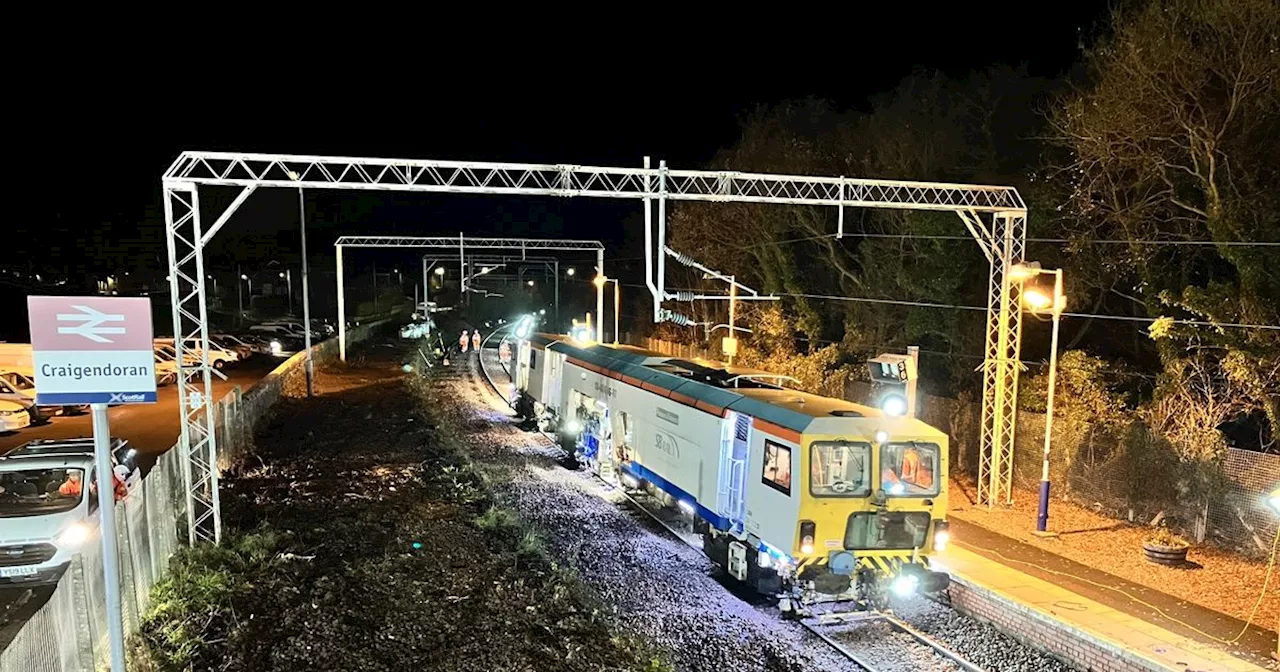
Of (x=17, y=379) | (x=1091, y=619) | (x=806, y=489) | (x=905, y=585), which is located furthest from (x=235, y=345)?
(x=1091, y=619)

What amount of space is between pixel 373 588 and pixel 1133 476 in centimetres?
1342

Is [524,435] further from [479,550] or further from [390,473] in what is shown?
[479,550]

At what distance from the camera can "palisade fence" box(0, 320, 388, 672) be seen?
5906mm

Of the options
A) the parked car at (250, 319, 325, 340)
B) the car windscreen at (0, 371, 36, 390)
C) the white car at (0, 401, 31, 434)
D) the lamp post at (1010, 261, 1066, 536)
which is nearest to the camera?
the lamp post at (1010, 261, 1066, 536)

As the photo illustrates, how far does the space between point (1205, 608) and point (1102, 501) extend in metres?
4.61

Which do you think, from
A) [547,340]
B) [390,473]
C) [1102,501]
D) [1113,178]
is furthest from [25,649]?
[547,340]

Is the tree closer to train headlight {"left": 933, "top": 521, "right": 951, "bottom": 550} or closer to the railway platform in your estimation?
the railway platform

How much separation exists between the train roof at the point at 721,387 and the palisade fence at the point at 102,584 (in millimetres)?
7859

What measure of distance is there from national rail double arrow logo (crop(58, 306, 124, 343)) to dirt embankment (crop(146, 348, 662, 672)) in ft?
16.2

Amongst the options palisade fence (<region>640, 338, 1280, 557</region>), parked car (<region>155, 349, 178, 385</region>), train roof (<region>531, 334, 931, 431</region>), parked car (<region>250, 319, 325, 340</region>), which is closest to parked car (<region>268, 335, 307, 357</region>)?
parked car (<region>250, 319, 325, 340</region>)

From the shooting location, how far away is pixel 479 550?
1265cm

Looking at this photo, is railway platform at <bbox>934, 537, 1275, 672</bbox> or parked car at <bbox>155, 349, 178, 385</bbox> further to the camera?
parked car at <bbox>155, 349, 178, 385</bbox>

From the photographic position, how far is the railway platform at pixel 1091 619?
8695 millimetres

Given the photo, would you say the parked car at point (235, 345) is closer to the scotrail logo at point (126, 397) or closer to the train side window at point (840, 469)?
the train side window at point (840, 469)
